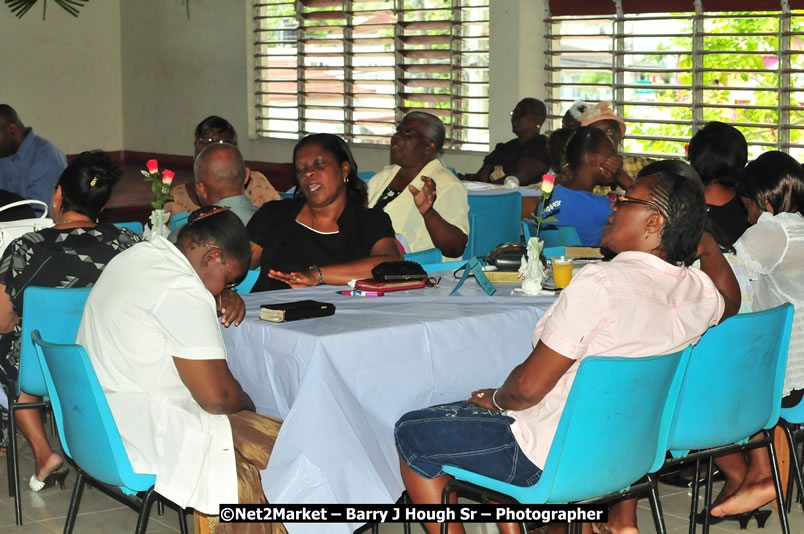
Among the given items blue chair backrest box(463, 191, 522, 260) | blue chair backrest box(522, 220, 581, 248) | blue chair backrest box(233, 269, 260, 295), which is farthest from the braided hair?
blue chair backrest box(463, 191, 522, 260)

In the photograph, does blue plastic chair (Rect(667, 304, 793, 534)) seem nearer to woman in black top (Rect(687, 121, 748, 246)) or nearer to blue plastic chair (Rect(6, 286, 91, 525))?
woman in black top (Rect(687, 121, 748, 246))

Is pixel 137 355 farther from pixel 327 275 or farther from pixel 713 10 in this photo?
pixel 713 10

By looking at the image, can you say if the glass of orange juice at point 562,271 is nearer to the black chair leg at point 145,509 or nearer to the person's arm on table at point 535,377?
the person's arm on table at point 535,377

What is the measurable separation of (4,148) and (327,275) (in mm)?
3856

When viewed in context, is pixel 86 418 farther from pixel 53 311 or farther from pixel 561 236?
pixel 561 236

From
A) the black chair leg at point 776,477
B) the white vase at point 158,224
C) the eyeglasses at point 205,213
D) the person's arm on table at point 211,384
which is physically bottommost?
the black chair leg at point 776,477

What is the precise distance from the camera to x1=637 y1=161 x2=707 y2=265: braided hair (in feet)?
9.11

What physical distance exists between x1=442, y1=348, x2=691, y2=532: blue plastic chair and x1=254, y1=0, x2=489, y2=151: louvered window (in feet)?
23.8

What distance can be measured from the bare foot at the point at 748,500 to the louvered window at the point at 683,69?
4.57m

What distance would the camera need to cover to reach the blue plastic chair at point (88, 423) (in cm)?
273

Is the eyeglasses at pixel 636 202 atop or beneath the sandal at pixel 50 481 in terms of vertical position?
atop

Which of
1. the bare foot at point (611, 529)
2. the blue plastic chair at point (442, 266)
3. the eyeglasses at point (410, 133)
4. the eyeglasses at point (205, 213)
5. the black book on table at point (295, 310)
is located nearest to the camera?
the eyeglasses at point (205, 213)

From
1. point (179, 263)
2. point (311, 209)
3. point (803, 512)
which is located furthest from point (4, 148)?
point (803, 512)

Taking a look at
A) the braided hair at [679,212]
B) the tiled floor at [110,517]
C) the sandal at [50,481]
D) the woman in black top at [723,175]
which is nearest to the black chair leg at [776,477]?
the tiled floor at [110,517]
